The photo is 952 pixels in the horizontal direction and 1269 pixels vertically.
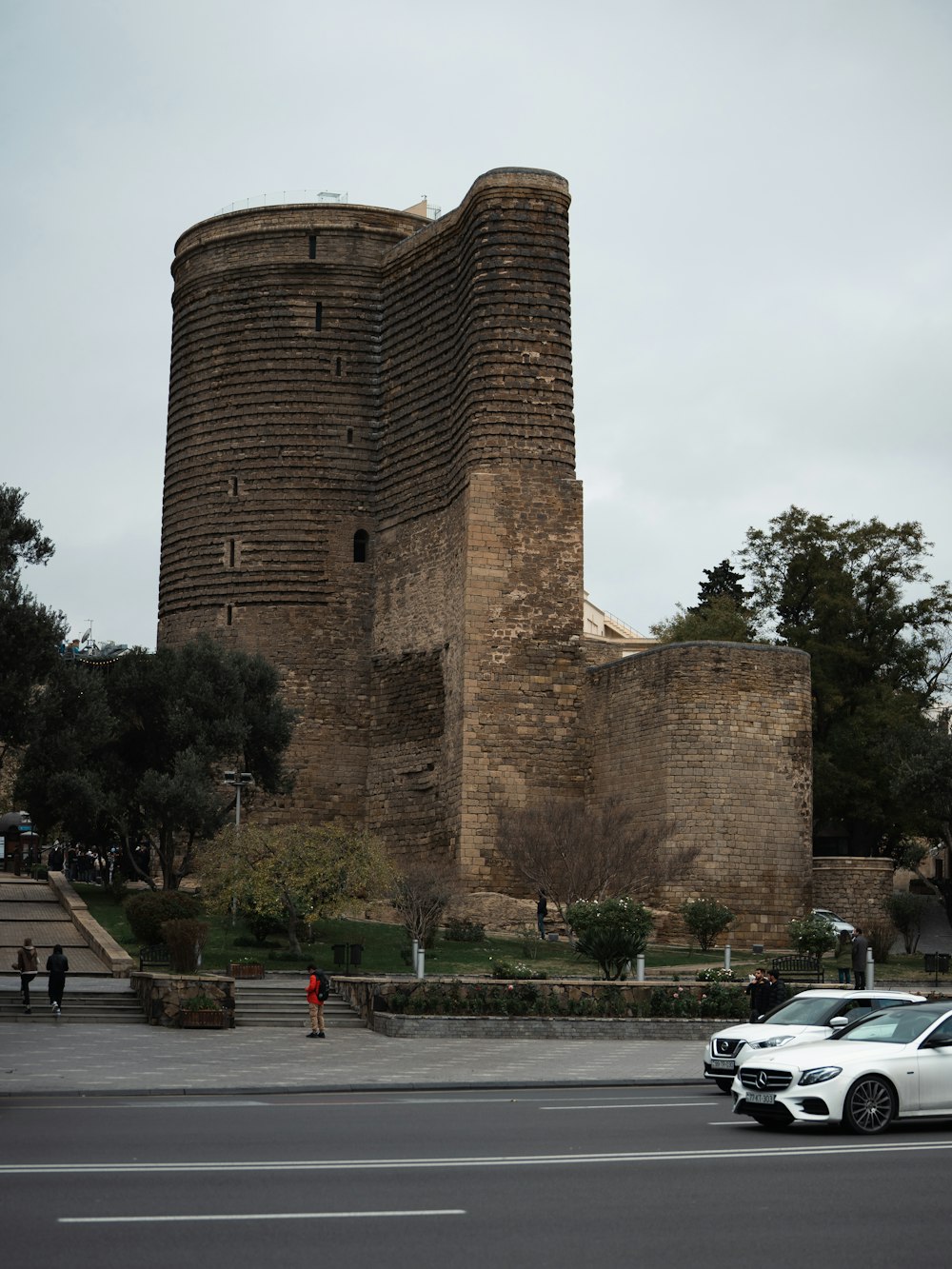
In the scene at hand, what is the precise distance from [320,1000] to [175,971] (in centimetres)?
452

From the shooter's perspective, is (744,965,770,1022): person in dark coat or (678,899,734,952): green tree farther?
(678,899,734,952): green tree

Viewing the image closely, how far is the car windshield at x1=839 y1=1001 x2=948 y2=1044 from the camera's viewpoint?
11.9m

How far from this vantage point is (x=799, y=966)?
2830 cm

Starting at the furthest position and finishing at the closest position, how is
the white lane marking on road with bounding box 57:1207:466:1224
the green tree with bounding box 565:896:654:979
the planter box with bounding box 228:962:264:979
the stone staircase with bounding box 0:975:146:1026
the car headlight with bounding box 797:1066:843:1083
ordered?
the green tree with bounding box 565:896:654:979 < the planter box with bounding box 228:962:264:979 < the stone staircase with bounding box 0:975:146:1026 < the car headlight with bounding box 797:1066:843:1083 < the white lane marking on road with bounding box 57:1207:466:1224

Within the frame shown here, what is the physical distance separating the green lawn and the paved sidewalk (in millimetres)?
4626

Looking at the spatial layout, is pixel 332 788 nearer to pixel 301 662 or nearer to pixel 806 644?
pixel 301 662

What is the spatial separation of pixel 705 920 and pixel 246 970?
1013 centimetres

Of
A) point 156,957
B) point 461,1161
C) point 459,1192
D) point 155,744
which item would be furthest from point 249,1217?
point 155,744

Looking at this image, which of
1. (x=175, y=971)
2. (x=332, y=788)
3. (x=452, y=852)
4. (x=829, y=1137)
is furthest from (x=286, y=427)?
(x=829, y=1137)

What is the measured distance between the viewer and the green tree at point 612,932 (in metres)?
25.3

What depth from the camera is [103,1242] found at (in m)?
7.15

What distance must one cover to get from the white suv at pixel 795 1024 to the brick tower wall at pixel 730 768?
61.8 ft

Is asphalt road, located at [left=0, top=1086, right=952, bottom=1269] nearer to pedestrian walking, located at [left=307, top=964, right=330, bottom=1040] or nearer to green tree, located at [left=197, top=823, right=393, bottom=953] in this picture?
pedestrian walking, located at [left=307, top=964, right=330, bottom=1040]

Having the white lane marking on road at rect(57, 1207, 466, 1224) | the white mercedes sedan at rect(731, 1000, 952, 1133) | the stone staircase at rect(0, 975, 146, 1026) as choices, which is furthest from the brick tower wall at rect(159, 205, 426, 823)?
the white lane marking on road at rect(57, 1207, 466, 1224)
